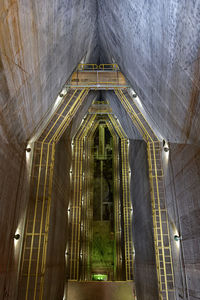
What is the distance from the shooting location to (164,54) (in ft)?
25.5

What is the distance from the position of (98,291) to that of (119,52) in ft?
52.3

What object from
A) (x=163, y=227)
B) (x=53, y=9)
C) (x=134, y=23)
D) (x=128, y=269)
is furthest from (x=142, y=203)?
(x=53, y=9)

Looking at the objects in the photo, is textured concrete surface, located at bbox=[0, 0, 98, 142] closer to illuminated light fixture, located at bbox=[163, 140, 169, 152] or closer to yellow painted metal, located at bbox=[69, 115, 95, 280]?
illuminated light fixture, located at bbox=[163, 140, 169, 152]

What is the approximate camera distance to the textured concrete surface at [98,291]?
16109mm

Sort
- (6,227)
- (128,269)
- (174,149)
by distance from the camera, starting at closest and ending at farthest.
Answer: (6,227), (174,149), (128,269)

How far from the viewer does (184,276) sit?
917 centimetres

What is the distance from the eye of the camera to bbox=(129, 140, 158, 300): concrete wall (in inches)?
508

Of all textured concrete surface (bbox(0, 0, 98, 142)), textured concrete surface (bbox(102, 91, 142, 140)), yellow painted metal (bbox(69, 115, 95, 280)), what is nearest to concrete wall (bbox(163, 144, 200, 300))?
textured concrete surface (bbox(102, 91, 142, 140))

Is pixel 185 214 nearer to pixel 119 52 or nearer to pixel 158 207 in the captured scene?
pixel 158 207

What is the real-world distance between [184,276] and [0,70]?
9.94 metres

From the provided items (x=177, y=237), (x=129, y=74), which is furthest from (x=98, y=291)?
(x=129, y=74)

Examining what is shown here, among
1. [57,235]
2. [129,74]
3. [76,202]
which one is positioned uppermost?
[129,74]

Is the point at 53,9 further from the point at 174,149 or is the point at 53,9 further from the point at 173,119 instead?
the point at 174,149

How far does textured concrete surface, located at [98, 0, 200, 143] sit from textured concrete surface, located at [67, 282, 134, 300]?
12276 millimetres
